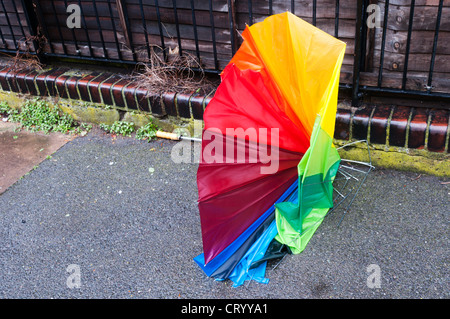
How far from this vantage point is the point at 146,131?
379 centimetres

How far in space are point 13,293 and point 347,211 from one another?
6.83ft

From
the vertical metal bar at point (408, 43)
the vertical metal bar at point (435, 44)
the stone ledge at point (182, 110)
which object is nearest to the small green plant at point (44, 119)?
the stone ledge at point (182, 110)

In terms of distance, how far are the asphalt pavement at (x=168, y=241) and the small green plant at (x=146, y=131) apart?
360 mm

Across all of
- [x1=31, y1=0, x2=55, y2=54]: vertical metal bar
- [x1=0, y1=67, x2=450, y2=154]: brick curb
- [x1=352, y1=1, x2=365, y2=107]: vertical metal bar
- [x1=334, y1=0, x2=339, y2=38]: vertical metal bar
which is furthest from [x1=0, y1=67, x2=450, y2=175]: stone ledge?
[x1=334, y1=0, x2=339, y2=38]: vertical metal bar

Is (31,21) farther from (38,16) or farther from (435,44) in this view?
(435,44)

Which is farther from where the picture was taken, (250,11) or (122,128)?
(122,128)

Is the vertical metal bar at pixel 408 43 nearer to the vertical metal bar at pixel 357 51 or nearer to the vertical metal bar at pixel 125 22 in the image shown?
the vertical metal bar at pixel 357 51

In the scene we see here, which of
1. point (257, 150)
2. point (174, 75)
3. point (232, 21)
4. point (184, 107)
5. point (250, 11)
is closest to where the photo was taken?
point (257, 150)

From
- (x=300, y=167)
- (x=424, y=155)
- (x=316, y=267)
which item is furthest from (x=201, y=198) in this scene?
(x=424, y=155)

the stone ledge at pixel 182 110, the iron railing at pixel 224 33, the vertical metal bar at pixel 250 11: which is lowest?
the stone ledge at pixel 182 110

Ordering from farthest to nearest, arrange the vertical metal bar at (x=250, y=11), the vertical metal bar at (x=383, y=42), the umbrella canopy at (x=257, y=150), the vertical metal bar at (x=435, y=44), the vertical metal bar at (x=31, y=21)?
1. the vertical metal bar at (x=31, y=21)
2. the vertical metal bar at (x=250, y=11)
3. the vertical metal bar at (x=383, y=42)
4. the vertical metal bar at (x=435, y=44)
5. the umbrella canopy at (x=257, y=150)

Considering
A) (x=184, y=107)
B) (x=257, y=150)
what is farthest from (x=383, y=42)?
(x=184, y=107)

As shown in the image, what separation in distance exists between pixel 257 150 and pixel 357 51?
1.13 m

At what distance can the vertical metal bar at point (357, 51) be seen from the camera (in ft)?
9.15
